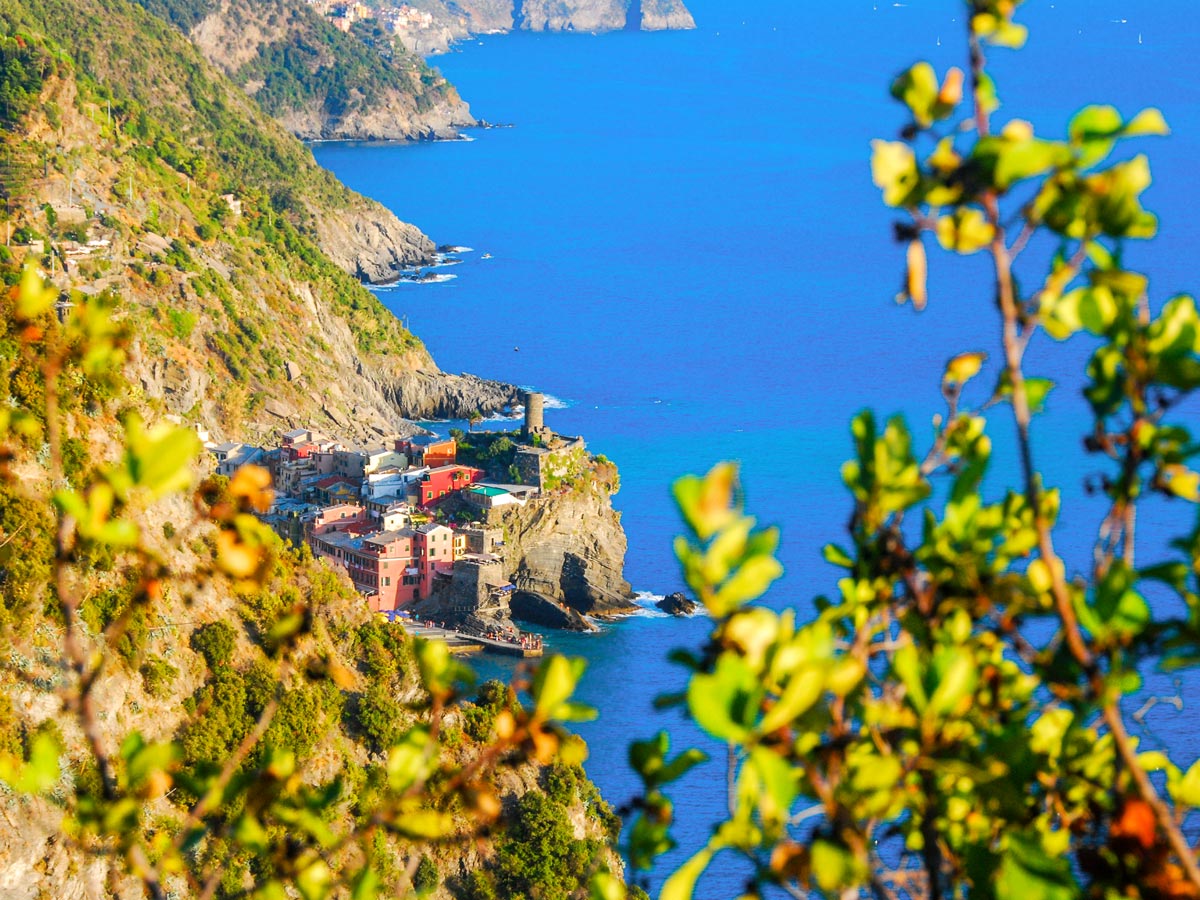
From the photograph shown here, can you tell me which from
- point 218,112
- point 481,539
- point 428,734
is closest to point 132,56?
point 218,112

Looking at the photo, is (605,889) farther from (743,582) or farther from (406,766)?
(743,582)

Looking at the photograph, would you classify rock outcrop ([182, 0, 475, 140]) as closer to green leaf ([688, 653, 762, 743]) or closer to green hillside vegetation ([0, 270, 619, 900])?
green hillside vegetation ([0, 270, 619, 900])

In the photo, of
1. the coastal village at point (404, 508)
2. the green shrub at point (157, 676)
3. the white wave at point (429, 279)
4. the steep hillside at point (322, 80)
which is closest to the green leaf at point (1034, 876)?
the green shrub at point (157, 676)

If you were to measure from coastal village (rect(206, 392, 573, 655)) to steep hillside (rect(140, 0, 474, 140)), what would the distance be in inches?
3146

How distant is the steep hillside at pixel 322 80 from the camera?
389 ft

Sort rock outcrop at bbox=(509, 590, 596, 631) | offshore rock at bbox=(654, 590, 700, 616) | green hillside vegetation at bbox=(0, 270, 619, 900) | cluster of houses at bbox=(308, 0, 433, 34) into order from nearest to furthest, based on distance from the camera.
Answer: green hillside vegetation at bbox=(0, 270, 619, 900), rock outcrop at bbox=(509, 590, 596, 631), offshore rock at bbox=(654, 590, 700, 616), cluster of houses at bbox=(308, 0, 433, 34)

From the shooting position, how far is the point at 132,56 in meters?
69.7

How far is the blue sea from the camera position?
42406 mm

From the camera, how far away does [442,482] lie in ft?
134

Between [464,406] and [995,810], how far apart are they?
2083 inches

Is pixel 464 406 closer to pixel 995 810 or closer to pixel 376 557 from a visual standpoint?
pixel 376 557

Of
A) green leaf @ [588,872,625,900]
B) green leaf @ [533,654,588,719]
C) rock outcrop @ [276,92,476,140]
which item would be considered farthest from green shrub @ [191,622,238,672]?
rock outcrop @ [276,92,476,140]

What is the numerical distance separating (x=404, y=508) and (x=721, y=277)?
40209 mm

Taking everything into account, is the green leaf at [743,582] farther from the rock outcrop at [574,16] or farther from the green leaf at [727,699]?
the rock outcrop at [574,16]
